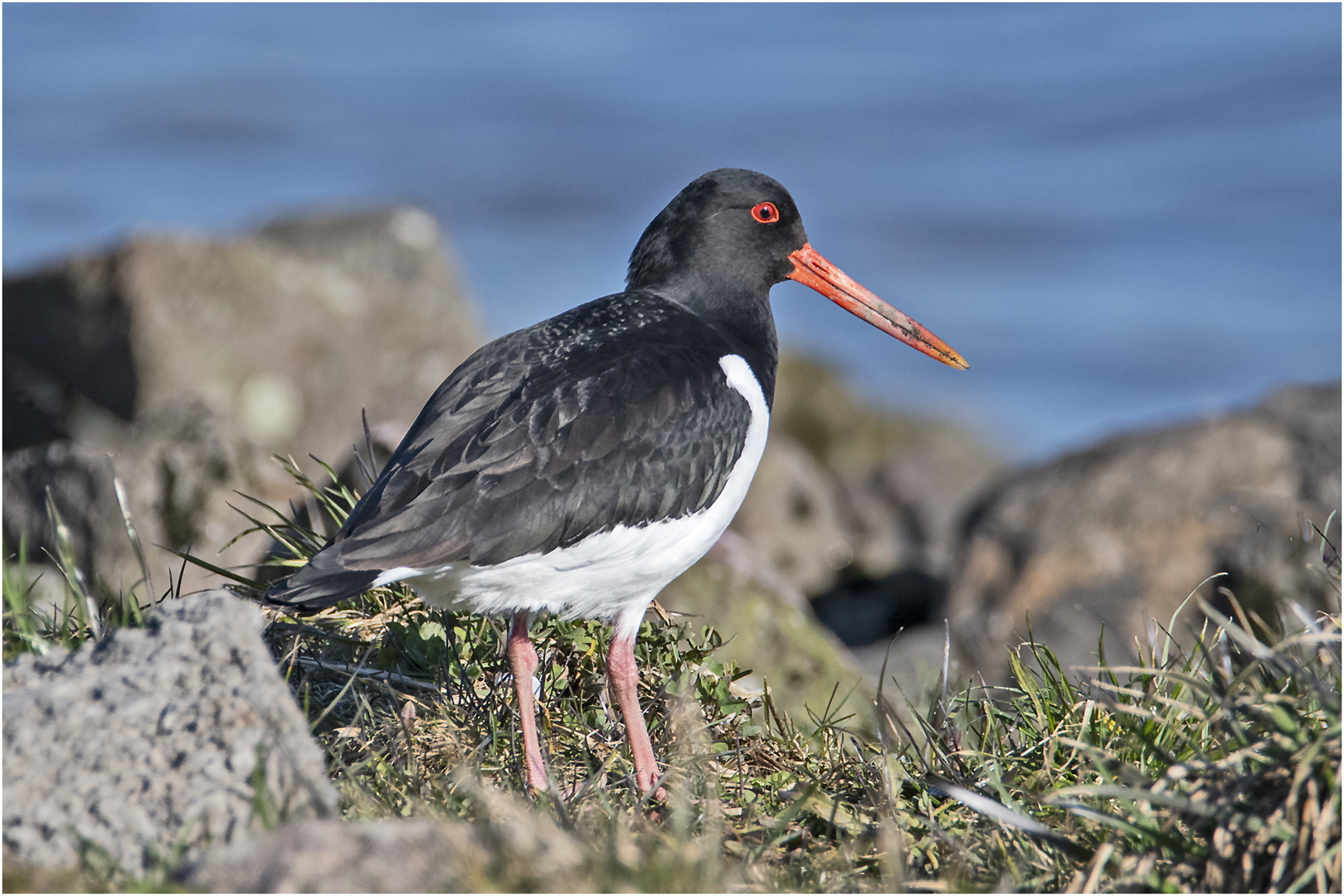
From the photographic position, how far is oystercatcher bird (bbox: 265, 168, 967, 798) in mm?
3596

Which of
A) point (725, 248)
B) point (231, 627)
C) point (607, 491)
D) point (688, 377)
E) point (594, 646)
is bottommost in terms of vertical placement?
point (594, 646)

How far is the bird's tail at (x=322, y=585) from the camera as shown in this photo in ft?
10.8

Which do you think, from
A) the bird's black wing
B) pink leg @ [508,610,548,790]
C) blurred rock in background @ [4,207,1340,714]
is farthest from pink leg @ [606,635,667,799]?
blurred rock in background @ [4,207,1340,714]

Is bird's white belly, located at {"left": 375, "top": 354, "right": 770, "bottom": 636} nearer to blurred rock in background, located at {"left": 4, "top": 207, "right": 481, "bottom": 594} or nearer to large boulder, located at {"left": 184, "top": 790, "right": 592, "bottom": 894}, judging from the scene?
large boulder, located at {"left": 184, "top": 790, "right": 592, "bottom": 894}

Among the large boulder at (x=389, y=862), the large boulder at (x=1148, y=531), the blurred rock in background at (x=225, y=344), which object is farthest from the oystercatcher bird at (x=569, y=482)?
the large boulder at (x=1148, y=531)

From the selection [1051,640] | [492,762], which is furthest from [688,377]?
[1051,640]

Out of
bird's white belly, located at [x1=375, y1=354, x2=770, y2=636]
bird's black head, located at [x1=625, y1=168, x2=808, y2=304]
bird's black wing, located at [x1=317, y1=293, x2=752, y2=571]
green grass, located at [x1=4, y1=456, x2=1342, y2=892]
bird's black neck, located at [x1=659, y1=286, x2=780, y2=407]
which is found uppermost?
bird's black head, located at [x1=625, y1=168, x2=808, y2=304]

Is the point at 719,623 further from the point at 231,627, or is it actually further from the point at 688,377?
the point at 231,627

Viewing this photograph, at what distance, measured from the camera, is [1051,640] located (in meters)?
7.34

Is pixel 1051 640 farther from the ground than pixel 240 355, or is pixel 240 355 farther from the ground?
pixel 240 355

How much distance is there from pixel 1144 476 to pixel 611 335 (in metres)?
4.91

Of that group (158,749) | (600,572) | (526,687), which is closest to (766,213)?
(600,572)

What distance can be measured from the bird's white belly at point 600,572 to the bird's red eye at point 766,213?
1.04 meters

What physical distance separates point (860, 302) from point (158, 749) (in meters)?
3.52
